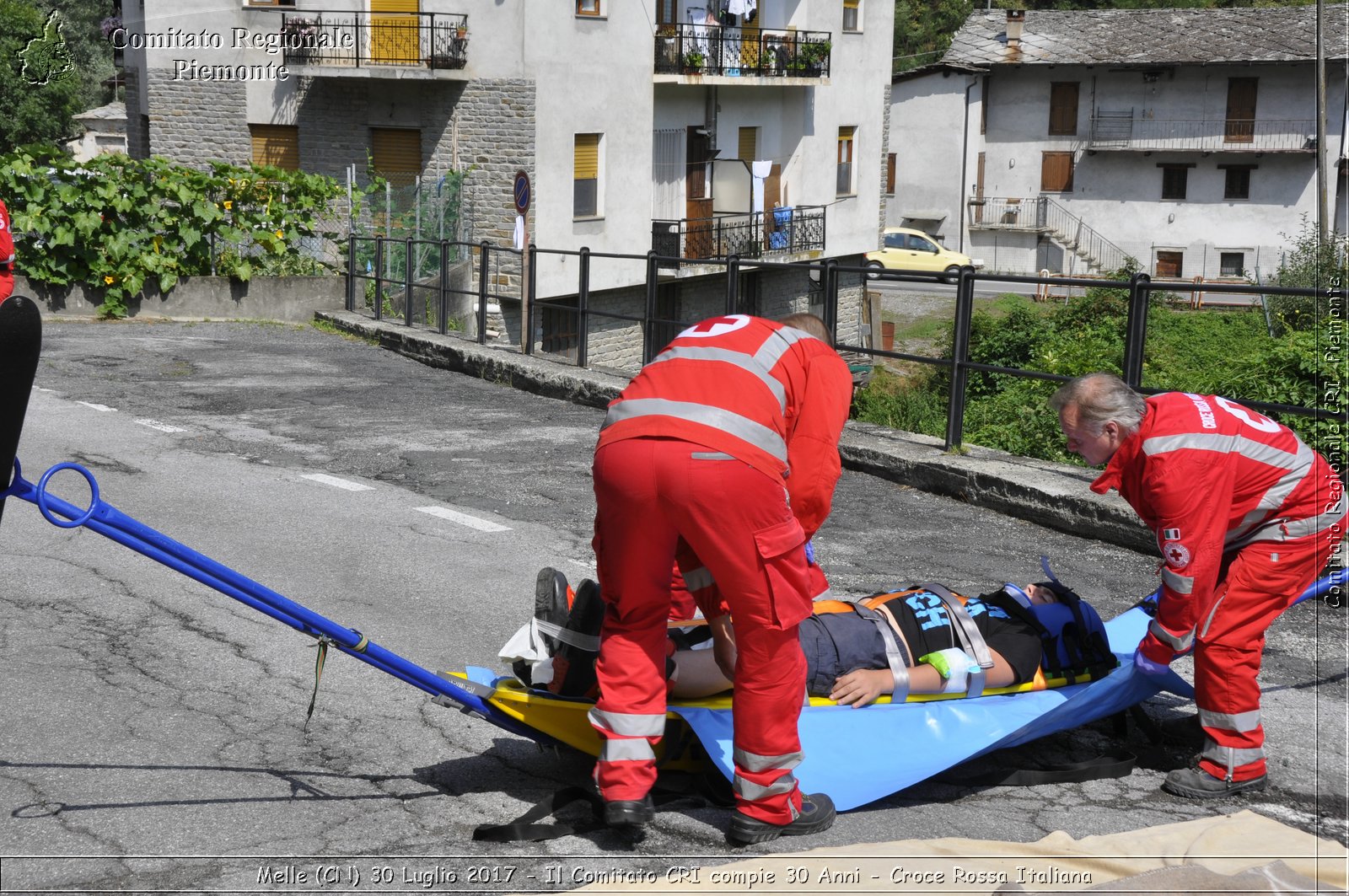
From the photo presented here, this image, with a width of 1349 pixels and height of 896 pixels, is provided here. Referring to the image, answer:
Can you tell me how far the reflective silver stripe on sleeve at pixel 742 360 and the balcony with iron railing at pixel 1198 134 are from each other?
4931 cm

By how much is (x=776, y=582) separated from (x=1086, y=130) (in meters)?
51.3

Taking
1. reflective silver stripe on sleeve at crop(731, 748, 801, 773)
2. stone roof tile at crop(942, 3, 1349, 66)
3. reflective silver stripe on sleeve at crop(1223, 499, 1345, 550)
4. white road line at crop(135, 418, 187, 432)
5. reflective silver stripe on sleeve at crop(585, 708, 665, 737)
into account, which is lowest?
reflective silver stripe on sleeve at crop(731, 748, 801, 773)

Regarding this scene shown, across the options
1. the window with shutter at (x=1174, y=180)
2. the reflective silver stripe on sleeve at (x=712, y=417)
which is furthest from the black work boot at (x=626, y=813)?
the window with shutter at (x=1174, y=180)

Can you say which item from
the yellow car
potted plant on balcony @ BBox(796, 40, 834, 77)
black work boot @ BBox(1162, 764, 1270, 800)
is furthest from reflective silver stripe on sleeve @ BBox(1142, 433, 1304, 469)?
the yellow car

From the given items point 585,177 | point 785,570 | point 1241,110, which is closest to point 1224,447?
point 785,570

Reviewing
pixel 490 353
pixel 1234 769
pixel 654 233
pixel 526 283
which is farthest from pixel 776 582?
pixel 654 233

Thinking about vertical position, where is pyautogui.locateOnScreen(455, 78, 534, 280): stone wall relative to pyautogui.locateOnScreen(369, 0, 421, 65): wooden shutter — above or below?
below

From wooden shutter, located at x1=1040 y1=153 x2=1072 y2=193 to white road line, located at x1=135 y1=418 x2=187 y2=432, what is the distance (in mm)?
46056

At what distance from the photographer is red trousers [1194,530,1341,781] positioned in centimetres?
453

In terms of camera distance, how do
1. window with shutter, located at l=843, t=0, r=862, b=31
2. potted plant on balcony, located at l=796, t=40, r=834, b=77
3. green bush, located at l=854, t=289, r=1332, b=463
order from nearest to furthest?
green bush, located at l=854, t=289, r=1332, b=463 → potted plant on balcony, located at l=796, t=40, r=834, b=77 → window with shutter, located at l=843, t=0, r=862, b=31

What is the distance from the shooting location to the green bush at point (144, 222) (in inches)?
692

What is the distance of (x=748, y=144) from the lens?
34.9m

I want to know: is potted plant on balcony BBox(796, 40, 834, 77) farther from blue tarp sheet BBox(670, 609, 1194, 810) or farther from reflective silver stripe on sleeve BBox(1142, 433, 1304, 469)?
blue tarp sheet BBox(670, 609, 1194, 810)

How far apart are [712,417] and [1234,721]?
2086 mm
